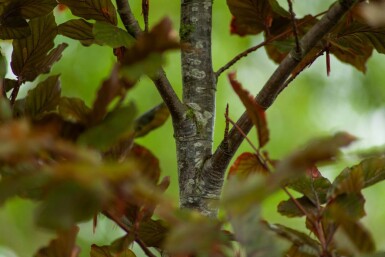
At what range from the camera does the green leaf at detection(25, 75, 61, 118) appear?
0.68 m

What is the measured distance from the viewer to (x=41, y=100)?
0.68 meters

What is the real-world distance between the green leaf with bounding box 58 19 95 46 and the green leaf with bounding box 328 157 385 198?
0.38 meters

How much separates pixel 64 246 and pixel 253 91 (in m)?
3.58

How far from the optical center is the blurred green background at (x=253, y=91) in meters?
3.35

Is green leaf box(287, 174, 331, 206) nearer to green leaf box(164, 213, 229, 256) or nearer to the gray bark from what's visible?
the gray bark

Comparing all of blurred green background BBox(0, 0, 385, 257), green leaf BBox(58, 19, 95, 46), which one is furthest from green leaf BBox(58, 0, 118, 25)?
blurred green background BBox(0, 0, 385, 257)

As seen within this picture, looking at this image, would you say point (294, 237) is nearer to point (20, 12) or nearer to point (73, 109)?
point (73, 109)

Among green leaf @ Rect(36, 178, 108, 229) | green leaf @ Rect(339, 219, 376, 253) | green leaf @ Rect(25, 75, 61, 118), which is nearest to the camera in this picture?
green leaf @ Rect(36, 178, 108, 229)

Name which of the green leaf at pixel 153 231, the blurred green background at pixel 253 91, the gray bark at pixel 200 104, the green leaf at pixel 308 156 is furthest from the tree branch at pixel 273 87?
the blurred green background at pixel 253 91

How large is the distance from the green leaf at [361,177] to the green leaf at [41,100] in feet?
1.09

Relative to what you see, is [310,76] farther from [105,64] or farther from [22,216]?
[22,216]

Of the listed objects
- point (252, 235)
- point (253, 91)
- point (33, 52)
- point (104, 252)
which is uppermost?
point (33, 52)

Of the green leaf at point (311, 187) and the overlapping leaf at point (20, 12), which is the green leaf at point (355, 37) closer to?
the green leaf at point (311, 187)

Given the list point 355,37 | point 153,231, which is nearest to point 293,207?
point 153,231
